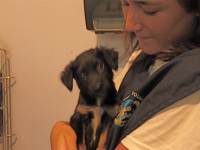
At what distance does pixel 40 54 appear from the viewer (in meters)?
1.77

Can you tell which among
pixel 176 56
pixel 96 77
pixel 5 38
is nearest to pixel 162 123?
pixel 176 56

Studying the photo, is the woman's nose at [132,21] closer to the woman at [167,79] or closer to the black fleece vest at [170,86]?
the woman at [167,79]

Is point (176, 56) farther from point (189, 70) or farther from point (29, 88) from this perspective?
point (29, 88)

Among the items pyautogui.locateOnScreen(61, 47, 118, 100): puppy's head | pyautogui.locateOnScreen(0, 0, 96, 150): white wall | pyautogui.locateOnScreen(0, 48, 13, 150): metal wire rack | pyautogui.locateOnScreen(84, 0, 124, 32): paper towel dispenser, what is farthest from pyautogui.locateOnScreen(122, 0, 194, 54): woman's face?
pyautogui.locateOnScreen(0, 48, 13, 150): metal wire rack

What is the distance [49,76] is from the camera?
1783 millimetres

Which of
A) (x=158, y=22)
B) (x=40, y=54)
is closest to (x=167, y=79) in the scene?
(x=158, y=22)

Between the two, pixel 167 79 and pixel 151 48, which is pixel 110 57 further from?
pixel 167 79

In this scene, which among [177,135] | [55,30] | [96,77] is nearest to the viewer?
[177,135]

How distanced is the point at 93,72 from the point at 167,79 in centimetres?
48

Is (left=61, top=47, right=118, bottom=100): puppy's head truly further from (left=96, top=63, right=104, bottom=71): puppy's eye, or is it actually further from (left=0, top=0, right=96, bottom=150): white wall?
(left=0, top=0, right=96, bottom=150): white wall

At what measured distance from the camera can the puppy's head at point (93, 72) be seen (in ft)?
3.84

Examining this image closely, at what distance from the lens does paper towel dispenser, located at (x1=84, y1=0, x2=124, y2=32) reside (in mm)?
1496

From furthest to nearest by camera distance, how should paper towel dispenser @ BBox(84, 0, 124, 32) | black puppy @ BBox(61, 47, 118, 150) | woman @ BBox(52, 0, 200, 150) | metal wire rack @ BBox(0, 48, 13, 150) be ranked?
metal wire rack @ BBox(0, 48, 13, 150) → paper towel dispenser @ BBox(84, 0, 124, 32) → black puppy @ BBox(61, 47, 118, 150) → woman @ BBox(52, 0, 200, 150)

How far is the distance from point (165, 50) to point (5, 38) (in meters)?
A: 1.14
